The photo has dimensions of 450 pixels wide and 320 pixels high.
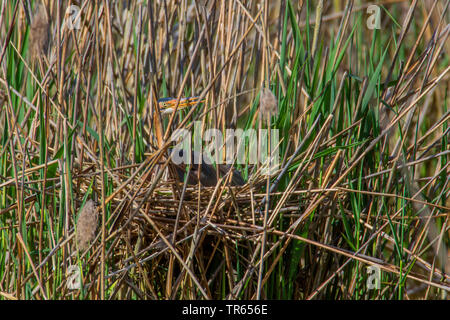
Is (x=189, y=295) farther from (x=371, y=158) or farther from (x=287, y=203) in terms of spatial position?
(x=371, y=158)

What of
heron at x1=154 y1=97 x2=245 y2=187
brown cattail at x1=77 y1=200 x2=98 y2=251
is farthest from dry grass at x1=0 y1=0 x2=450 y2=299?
brown cattail at x1=77 y1=200 x2=98 y2=251

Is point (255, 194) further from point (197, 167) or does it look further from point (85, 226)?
point (85, 226)

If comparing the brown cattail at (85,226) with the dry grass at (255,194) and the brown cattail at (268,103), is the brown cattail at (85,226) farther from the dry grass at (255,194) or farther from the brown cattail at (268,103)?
the brown cattail at (268,103)

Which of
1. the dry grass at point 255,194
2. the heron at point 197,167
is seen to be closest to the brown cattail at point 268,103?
the dry grass at point 255,194

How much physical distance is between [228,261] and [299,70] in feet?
2.08

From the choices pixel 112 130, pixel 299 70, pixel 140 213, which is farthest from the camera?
pixel 112 130

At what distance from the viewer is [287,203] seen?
162 centimetres

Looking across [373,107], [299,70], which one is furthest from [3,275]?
[373,107]

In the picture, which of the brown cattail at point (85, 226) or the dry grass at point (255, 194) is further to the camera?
the dry grass at point (255, 194)

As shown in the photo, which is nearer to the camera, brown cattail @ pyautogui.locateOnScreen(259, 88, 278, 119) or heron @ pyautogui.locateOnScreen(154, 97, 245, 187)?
brown cattail @ pyautogui.locateOnScreen(259, 88, 278, 119)

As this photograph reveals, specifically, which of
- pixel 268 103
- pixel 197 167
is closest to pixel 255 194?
pixel 197 167

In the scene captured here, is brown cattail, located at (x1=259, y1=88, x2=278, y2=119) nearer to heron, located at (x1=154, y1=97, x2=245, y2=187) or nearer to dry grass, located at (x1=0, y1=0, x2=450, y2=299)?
dry grass, located at (x1=0, y1=0, x2=450, y2=299)

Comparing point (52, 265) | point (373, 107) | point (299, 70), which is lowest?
point (52, 265)

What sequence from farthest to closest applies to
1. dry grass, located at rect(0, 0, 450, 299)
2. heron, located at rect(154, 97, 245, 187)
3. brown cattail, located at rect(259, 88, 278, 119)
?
heron, located at rect(154, 97, 245, 187), dry grass, located at rect(0, 0, 450, 299), brown cattail, located at rect(259, 88, 278, 119)
